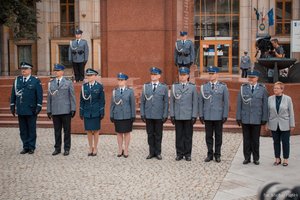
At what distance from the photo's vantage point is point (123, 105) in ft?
37.7

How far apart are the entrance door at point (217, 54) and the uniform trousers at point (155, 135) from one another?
34.6m

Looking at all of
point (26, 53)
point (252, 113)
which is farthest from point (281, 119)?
point (26, 53)

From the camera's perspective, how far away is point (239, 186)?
8.91 m

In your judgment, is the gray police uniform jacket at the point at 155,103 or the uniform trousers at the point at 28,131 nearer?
the gray police uniform jacket at the point at 155,103

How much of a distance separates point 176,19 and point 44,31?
29375 millimetres

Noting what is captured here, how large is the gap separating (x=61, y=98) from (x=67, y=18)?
36276 millimetres

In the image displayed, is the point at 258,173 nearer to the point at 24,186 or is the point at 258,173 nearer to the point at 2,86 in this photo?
the point at 24,186

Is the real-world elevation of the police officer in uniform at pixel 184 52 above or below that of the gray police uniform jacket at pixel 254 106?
above

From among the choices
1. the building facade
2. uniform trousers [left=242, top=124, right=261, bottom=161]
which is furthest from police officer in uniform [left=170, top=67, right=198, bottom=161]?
the building facade

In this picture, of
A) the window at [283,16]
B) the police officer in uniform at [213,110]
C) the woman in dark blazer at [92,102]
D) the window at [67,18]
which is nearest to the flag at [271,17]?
the window at [283,16]

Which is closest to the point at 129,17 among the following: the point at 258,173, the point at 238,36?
the point at 258,173

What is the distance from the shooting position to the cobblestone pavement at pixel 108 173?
8.55m

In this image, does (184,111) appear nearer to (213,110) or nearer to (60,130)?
(213,110)

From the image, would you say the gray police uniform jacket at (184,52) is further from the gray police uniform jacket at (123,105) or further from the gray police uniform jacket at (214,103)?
the gray police uniform jacket at (214,103)
